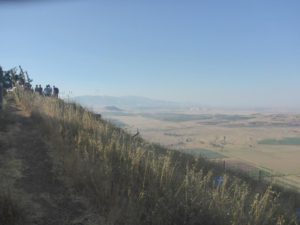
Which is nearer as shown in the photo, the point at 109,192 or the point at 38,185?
the point at 109,192

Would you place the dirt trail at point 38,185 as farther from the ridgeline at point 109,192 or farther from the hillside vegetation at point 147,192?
the hillside vegetation at point 147,192

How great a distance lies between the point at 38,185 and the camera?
6.80m

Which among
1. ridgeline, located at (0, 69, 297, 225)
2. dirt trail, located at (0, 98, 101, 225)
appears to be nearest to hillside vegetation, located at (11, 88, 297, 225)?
ridgeline, located at (0, 69, 297, 225)

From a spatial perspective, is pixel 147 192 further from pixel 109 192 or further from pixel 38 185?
pixel 38 185

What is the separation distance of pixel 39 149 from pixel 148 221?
13.3ft

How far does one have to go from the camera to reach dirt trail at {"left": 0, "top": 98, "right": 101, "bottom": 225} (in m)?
5.76

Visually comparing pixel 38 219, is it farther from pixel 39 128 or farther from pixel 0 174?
pixel 39 128

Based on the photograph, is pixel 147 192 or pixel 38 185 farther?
pixel 38 185

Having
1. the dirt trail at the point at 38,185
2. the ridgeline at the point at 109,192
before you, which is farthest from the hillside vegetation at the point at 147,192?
the dirt trail at the point at 38,185

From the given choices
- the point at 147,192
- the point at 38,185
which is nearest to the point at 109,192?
the point at 147,192

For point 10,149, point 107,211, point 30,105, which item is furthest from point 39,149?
point 30,105

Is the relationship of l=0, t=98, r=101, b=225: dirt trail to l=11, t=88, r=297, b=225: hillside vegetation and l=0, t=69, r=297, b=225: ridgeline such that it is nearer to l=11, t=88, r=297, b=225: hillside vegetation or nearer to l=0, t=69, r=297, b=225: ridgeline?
l=0, t=69, r=297, b=225: ridgeline

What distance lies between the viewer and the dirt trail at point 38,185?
227 inches

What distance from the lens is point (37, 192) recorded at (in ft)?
21.2
